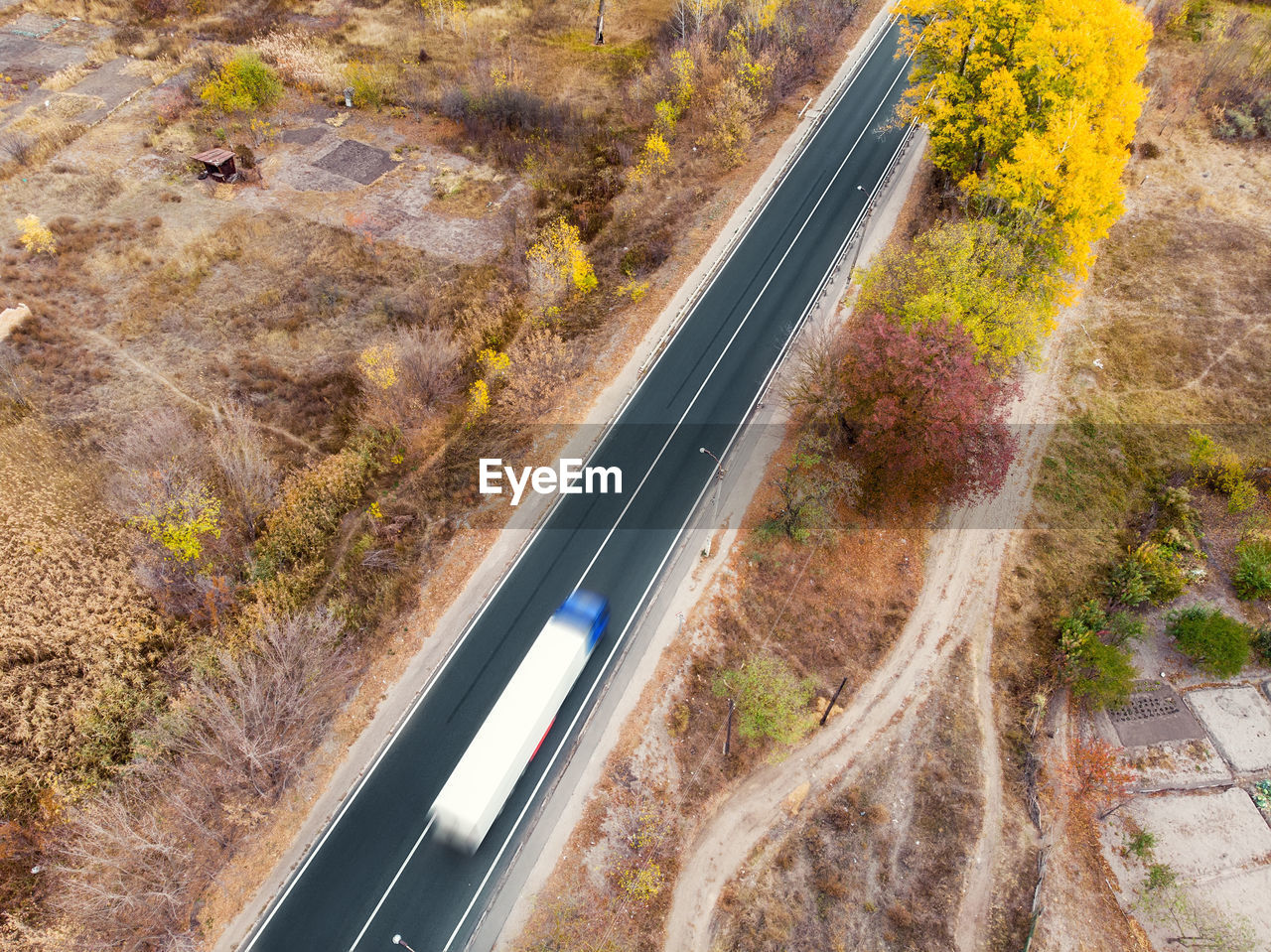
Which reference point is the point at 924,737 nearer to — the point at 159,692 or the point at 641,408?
the point at 641,408

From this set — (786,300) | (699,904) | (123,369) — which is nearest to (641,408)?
(786,300)

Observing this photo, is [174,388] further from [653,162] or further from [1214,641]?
[1214,641]

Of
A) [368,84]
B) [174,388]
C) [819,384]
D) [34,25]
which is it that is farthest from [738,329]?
[34,25]

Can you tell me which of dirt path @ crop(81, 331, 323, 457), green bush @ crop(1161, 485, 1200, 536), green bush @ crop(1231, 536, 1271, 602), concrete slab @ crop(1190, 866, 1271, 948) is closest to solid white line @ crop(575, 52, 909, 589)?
dirt path @ crop(81, 331, 323, 457)

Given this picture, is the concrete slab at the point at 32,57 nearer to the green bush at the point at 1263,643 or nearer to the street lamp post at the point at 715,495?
the street lamp post at the point at 715,495

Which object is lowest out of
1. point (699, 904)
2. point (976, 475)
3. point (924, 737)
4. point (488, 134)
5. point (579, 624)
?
point (699, 904)

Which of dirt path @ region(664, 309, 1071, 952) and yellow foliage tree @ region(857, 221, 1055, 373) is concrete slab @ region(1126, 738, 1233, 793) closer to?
dirt path @ region(664, 309, 1071, 952)

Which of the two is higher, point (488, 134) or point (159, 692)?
point (488, 134)
